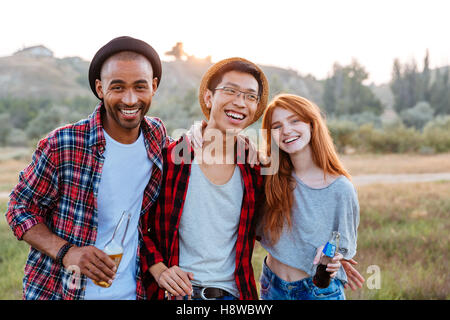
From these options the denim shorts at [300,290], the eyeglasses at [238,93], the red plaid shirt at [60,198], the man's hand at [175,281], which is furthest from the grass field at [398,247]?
the eyeglasses at [238,93]

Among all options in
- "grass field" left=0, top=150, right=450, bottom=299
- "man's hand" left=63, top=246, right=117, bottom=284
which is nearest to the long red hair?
A: "man's hand" left=63, top=246, right=117, bottom=284

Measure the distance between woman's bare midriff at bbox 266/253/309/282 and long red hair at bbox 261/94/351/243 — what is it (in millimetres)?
178

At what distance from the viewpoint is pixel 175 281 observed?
2.44 metres

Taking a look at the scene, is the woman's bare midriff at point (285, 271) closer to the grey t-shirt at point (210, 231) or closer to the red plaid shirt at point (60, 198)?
the grey t-shirt at point (210, 231)

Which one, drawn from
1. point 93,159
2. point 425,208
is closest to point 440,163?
point 425,208

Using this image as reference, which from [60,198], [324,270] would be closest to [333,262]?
[324,270]

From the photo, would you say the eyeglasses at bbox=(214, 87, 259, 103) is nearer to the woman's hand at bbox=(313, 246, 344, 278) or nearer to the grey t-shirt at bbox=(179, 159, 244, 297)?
the grey t-shirt at bbox=(179, 159, 244, 297)

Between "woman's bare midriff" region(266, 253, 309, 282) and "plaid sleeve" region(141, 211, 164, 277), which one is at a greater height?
"plaid sleeve" region(141, 211, 164, 277)

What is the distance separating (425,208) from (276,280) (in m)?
7.21

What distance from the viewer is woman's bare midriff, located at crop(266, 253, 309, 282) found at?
106 inches

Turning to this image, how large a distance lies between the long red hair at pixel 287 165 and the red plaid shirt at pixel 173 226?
144 mm

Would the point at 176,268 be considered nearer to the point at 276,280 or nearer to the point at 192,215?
the point at 192,215

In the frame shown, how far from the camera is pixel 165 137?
2.98 m

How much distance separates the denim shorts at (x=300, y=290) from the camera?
2.60m
